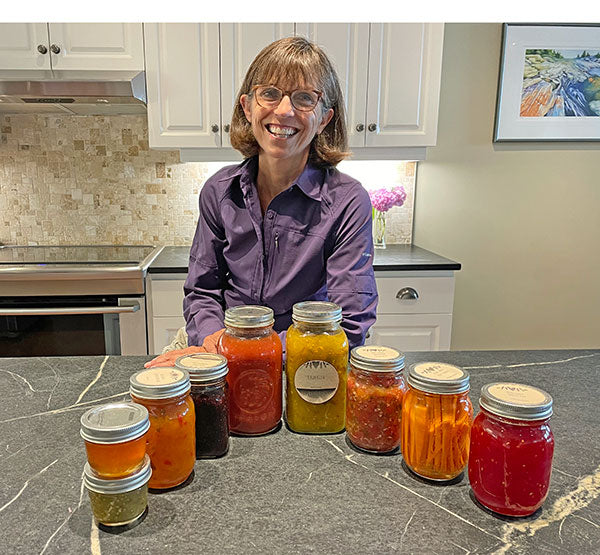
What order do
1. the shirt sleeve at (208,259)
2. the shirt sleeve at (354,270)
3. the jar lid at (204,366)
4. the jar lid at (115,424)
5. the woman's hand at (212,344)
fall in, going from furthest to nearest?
the shirt sleeve at (208,259)
the shirt sleeve at (354,270)
the woman's hand at (212,344)
the jar lid at (204,366)
the jar lid at (115,424)

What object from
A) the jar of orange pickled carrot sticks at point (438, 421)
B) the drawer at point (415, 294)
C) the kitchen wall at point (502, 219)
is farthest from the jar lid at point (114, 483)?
the kitchen wall at point (502, 219)

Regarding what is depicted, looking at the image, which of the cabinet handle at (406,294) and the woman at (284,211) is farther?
the cabinet handle at (406,294)

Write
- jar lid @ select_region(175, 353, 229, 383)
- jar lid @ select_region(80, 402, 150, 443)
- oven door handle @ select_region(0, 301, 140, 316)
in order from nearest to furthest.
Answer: jar lid @ select_region(80, 402, 150, 443), jar lid @ select_region(175, 353, 229, 383), oven door handle @ select_region(0, 301, 140, 316)

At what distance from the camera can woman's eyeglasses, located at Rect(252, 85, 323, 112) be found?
1.20m

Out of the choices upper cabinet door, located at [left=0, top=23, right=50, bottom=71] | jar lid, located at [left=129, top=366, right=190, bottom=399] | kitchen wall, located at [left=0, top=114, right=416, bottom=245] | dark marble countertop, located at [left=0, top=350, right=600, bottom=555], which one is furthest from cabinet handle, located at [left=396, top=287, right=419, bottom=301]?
upper cabinet door, located at [left=0, top=23, right=50, bottom=71]

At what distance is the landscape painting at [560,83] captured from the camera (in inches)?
106

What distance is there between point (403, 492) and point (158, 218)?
2.44m

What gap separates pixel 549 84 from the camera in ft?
8.96

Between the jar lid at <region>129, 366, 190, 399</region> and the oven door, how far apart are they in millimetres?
1658

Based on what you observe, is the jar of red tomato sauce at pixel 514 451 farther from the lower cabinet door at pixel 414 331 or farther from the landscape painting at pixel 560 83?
A: the landscape painting at pixel 560 83

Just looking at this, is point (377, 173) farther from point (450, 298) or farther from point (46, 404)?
point (46, 404)

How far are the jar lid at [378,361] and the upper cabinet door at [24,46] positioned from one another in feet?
7.59

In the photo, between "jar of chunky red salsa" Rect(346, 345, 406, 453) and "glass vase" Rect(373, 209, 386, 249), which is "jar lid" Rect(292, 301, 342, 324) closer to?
"jar of chunky red salsa" Rect(346, 345, 406, 453)
